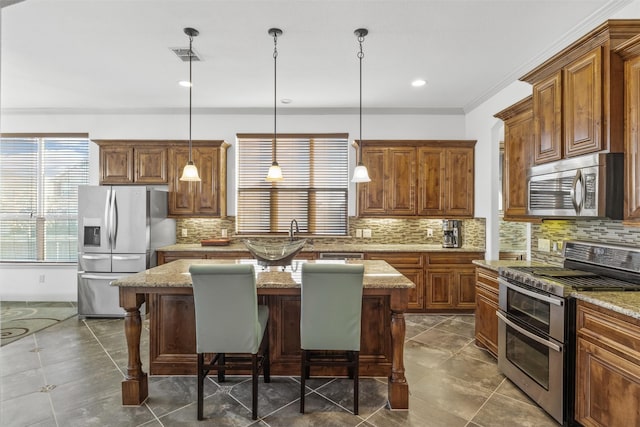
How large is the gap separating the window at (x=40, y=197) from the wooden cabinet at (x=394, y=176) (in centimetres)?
449

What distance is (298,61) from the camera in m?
3.43

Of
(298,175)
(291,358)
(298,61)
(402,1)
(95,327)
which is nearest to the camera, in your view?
(402,1)

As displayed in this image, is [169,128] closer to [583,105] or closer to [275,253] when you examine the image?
[275,253]

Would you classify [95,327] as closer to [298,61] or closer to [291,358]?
[291,358]

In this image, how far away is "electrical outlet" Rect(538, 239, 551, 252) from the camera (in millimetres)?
3197

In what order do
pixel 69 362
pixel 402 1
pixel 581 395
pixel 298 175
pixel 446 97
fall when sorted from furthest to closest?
pixel 298 175 → pixel 446 97 → pixel 69 362 → pixel 402 1 → pixel 581 395

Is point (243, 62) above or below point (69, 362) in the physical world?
above

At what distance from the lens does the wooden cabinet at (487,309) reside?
310cm

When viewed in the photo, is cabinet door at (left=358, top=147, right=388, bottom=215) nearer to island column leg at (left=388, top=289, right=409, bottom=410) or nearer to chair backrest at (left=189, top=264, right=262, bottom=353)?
island column leg at (left=388, top=289, right=409, bottom=410)

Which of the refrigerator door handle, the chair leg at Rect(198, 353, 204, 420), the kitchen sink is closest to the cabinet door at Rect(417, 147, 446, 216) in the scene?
the kitchen sink

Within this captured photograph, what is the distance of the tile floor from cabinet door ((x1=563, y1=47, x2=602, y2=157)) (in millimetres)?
1943

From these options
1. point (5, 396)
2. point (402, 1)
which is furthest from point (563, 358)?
point (5, 396)

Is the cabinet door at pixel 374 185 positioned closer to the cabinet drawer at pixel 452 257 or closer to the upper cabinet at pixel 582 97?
the cabinet drawer at pixel 452 257

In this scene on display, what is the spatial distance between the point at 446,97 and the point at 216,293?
4.00 m
